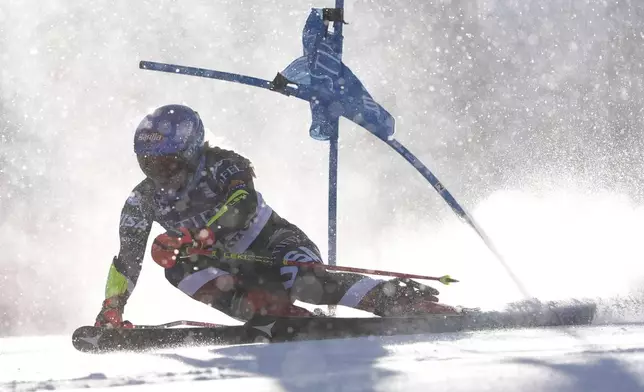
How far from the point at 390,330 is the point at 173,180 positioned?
1.41 metres

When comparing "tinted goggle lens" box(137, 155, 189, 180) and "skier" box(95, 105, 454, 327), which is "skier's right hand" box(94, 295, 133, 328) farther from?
"tinted goggle lens" box(137, 155, 189, 180)

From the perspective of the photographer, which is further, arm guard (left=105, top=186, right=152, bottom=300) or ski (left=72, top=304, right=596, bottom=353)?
arm guard (left=105, top=186, right=152, bottom=300)

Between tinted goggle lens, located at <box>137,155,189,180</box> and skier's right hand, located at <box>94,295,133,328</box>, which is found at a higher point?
tinted goggle lens, located at <box>137,155,189,180</box>

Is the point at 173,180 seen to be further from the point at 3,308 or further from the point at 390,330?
the point at 3,308

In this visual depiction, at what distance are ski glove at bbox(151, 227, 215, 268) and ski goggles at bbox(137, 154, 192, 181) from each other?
54 centimetres

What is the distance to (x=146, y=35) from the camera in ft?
44.1

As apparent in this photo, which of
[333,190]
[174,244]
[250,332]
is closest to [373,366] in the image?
[250,332]

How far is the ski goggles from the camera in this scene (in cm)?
439

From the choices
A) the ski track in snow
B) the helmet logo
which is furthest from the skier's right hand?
the ski track in snow

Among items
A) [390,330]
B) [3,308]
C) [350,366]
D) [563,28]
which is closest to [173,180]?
[390,330]

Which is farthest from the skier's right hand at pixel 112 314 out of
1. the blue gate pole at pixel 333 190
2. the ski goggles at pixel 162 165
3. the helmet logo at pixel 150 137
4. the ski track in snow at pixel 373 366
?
→ the blue gate pole at pixel 333 190

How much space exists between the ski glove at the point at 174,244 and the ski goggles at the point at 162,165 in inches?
21.4

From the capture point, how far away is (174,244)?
387 cm

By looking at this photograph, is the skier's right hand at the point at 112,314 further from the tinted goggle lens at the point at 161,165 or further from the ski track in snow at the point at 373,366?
the ski track in snow at the point at 373,366
